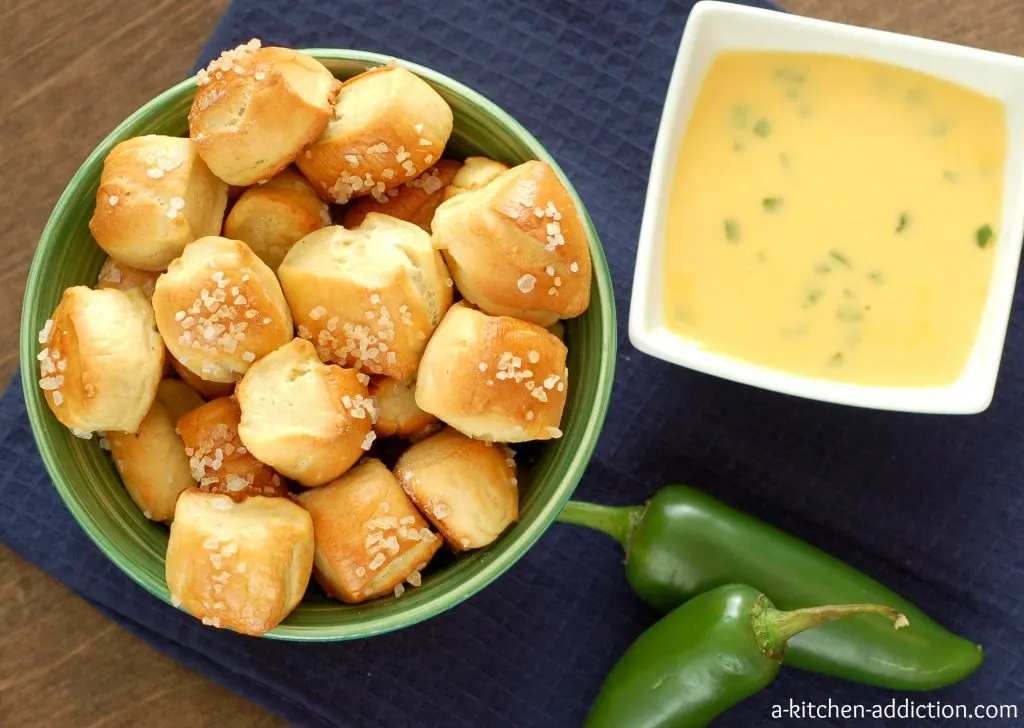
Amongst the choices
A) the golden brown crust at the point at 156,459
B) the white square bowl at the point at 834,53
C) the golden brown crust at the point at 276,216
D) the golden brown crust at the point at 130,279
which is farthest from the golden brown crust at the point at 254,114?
the white square bowl at the point at 834,53

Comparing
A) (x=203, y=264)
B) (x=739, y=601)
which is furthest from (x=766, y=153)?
(x=203, y=264)

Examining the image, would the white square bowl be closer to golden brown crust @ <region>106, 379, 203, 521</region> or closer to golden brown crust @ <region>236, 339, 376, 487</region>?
golden brown crust @ <region>236, 339, 376, 487</region>

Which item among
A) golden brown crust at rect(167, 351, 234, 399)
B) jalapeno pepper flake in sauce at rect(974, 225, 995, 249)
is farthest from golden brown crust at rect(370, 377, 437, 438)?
jalapeno pepper flake in sauce at rect(974, 225, 995, 249)

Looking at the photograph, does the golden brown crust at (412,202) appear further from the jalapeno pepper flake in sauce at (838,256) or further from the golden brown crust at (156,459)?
the jalapeno pepper flake in sauce at (838,256)

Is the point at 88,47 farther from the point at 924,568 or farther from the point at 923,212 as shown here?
the point at 924,568

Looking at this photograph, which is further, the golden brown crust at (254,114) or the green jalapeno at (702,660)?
the green jalapeno at (702,660)
